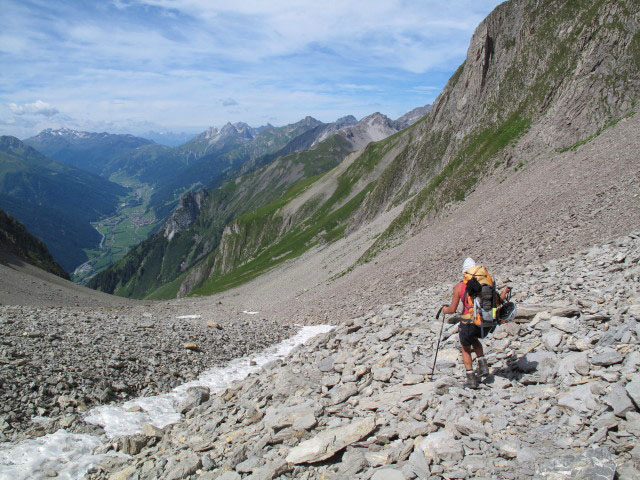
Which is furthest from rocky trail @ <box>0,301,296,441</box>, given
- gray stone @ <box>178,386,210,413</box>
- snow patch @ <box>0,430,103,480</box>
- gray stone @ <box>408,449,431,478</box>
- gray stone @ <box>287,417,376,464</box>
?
gray stone @ <box>408,449,431,478</box>

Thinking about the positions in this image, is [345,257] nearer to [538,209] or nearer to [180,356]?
[538,209]

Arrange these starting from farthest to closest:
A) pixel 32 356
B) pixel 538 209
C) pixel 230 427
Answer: pixel 538 209 → pixel 32 356 → pixel 230 427

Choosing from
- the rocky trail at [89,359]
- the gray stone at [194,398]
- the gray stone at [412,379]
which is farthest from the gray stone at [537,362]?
the rocky trail at [89,359]

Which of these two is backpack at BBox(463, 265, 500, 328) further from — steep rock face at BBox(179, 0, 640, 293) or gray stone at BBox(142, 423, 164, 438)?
steep rock face at BBox(179, 0, 640, 293)

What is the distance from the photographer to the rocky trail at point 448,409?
6.53 meters

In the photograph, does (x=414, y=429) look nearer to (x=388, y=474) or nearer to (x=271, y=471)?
(x=388, y=474)

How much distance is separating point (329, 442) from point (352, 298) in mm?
20170

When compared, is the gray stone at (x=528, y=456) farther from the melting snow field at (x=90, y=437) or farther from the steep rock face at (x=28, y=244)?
the steep rock face at (x=28, y=244)

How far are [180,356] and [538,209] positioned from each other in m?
23.3

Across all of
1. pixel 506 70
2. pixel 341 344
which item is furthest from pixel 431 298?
pixel 506 70

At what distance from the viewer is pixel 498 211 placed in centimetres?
2956

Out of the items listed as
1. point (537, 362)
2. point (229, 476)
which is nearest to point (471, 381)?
point (537, 362)

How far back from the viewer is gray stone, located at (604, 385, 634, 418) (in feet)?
21.1

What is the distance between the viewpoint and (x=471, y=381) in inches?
371
